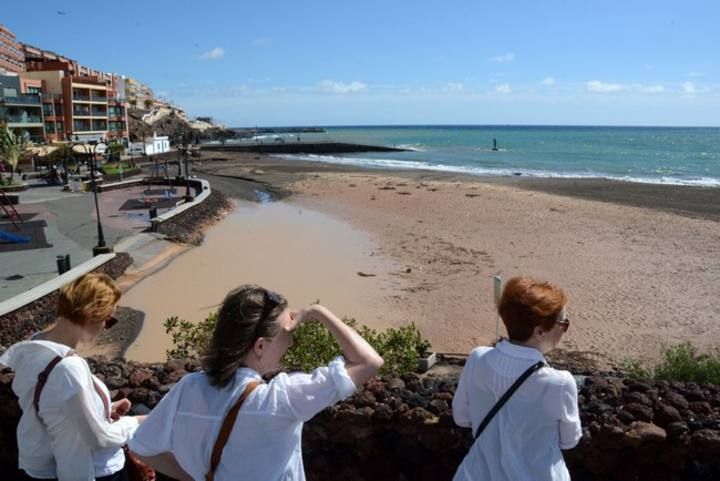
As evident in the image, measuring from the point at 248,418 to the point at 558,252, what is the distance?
17420 mm

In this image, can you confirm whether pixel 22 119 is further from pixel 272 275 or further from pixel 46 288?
pixel 46 288

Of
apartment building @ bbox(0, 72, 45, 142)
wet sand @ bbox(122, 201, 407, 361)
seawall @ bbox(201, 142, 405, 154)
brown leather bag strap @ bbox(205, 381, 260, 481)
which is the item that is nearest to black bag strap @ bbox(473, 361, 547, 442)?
brown leather bag strap @ bbox(205, 381, 260, 481)

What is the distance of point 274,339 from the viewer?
196 centimetres

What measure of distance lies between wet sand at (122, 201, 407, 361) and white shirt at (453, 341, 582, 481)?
8.20 meters

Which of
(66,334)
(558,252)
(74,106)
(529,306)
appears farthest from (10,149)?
(74,106)

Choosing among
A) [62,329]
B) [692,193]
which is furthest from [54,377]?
[692,193]

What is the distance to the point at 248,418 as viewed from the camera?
189 cm

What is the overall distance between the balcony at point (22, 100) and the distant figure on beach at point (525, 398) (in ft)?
192

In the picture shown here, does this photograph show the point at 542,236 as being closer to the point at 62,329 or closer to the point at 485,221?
the point at 485,221

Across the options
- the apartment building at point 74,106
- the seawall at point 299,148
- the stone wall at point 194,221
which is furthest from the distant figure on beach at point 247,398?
the seawall at point 299,148

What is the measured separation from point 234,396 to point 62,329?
98 cm

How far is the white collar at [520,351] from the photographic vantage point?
7.15 ft

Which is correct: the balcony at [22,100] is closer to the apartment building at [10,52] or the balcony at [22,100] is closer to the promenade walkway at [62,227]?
the promenade walkway at [62,227]

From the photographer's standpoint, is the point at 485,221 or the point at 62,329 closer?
the point at 62,329
